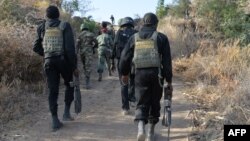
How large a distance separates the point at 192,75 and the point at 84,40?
3155mm

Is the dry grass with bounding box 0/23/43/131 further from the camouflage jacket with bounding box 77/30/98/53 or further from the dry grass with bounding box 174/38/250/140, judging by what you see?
the dry grass with bounding box 174/38/250/140

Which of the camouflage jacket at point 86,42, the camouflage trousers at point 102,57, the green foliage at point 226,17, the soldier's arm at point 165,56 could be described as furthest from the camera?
the green foliage at point 226,17

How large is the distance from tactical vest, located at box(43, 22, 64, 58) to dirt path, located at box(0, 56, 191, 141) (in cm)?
142

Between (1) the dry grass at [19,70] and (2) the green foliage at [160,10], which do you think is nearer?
(1) the dry grass at [19,70]

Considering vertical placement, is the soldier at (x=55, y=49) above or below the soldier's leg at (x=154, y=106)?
above

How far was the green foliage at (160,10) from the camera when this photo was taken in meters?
34.3

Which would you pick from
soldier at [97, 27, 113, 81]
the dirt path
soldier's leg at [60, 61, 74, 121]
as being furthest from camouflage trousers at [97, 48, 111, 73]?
soldier's leg at [60, 61, 74, 121]

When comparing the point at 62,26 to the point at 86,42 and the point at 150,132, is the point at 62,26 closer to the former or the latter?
the point at 150,132

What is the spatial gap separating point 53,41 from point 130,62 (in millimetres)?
1467

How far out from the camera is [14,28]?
11641 millimetres

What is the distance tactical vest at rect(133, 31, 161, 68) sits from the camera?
23.9 feet

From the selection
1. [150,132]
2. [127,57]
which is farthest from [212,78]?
[127,57]

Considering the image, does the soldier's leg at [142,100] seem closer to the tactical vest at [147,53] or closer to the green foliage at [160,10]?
the tactical vest at [147,53]

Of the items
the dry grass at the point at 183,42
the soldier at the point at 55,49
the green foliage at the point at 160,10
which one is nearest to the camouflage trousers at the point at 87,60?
the dry grass at the point at 183,42
